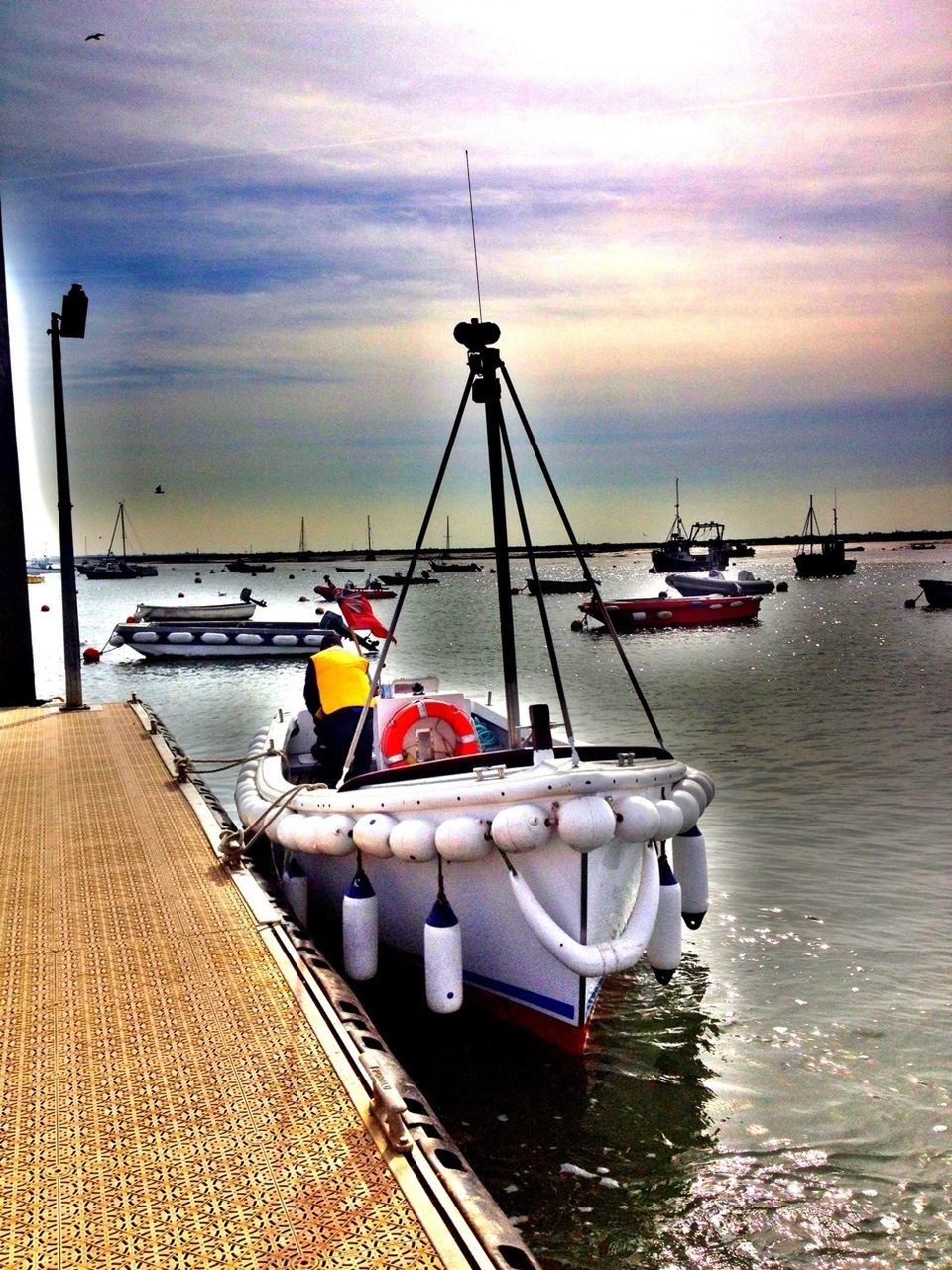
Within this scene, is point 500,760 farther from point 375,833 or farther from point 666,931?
point 666,931

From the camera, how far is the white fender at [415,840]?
5.89 m

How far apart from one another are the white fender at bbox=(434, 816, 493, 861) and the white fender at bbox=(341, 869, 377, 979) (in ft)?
2.70

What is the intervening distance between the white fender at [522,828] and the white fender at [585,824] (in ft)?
0.31

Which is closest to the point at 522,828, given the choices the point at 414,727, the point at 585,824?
the point at 585,824

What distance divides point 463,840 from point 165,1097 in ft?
6.67

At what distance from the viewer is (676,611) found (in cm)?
5369

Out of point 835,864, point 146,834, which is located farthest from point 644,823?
point 835,864

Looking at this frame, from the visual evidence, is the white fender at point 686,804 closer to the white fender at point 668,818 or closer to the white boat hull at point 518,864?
the white boat hull at point 518,864

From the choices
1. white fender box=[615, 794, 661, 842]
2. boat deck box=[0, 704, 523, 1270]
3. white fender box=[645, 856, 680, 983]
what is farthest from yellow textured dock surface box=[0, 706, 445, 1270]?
white fender box=[645, 856, 680, 983]

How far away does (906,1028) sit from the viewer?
7.02 m

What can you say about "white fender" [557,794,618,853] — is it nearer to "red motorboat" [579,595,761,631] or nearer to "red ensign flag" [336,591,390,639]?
"red ensign flag" [336,591,390,639]

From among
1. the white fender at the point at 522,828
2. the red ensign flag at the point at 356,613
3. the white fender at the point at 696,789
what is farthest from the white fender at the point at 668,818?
the red ensign flag at the point at 356,613

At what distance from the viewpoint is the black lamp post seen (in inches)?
584

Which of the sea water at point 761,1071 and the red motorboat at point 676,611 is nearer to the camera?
the sea water at point 761,1071
